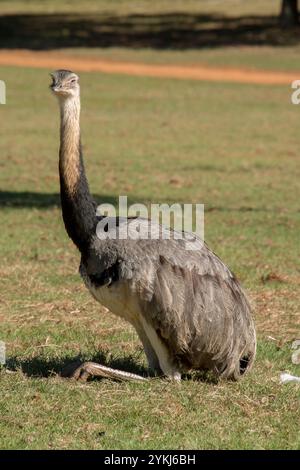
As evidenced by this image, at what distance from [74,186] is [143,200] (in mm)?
8124

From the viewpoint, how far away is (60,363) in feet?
25.2

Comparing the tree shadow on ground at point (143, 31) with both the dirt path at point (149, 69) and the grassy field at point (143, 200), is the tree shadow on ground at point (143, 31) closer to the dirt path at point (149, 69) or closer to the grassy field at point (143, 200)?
the dirt path at point (149, 69)

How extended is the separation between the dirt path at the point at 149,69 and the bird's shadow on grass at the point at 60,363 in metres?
23.2

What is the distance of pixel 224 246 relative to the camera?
39.9 ft

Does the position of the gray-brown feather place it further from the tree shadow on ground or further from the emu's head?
the tree shadow on ground

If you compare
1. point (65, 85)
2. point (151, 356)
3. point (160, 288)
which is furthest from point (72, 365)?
point (65, 85)

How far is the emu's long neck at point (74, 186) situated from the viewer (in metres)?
6.91

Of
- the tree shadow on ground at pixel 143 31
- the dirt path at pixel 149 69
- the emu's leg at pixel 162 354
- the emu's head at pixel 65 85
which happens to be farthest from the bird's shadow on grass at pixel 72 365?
the tree shadow on ground at pixel 143 31

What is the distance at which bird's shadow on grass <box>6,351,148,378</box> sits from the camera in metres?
7.34

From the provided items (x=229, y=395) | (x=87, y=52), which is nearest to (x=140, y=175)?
(x=229, y=395)

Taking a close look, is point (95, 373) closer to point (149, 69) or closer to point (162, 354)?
point (162, 354)

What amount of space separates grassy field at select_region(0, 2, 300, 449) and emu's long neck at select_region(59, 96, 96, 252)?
963mm
